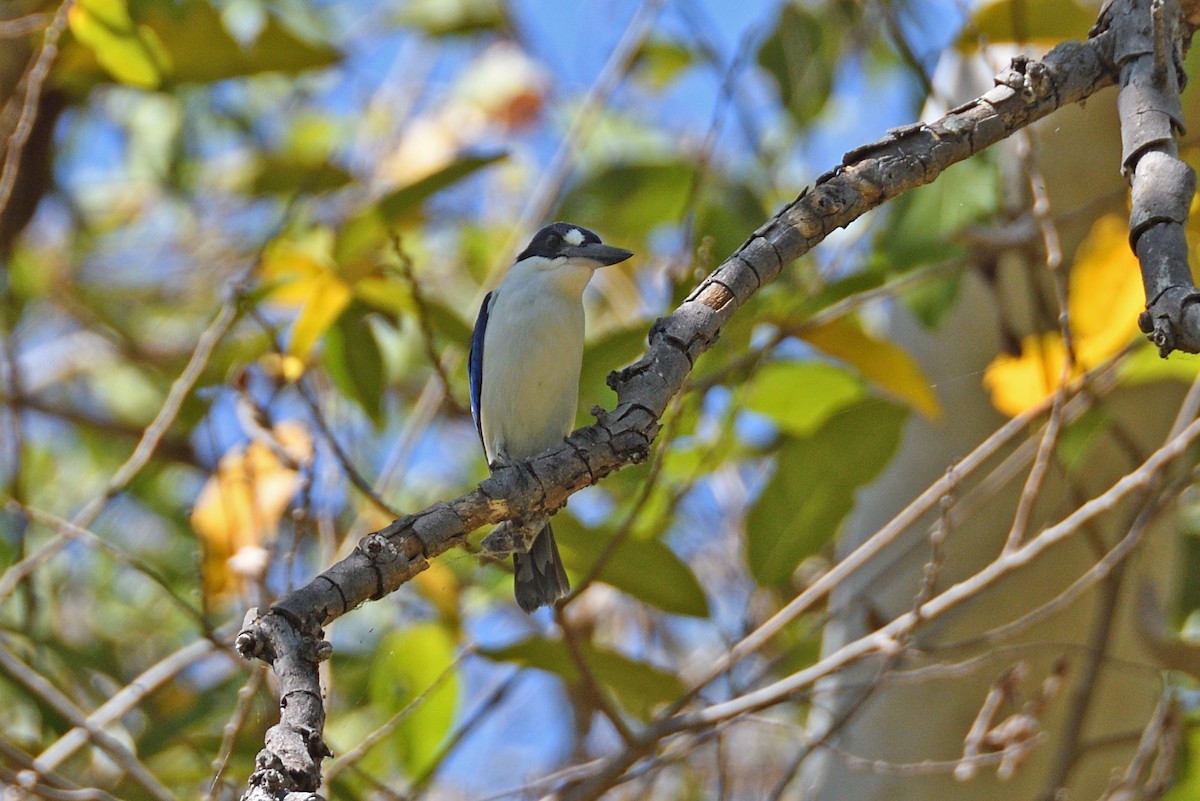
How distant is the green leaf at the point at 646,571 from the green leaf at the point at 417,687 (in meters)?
0.51

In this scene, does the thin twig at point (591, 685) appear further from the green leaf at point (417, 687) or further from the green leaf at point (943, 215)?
the green leaf at point (943, 215)

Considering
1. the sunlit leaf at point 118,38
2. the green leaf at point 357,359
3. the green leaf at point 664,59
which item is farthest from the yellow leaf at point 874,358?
the green leaf at point 664,59

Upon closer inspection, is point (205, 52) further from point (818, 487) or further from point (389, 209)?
point (818, 487)

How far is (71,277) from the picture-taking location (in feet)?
19.1

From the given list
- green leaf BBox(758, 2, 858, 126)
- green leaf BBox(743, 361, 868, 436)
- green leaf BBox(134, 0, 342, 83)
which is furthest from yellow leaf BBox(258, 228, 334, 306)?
green leaf BBox(758, 2, 858, 126)

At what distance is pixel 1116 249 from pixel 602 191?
149cm

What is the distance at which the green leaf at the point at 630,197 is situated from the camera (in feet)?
12.5

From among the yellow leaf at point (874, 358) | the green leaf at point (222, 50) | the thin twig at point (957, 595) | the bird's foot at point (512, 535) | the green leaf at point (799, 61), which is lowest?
the bird's foot at point (512, 535)

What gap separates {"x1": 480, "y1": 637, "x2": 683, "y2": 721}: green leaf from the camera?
2990 mm

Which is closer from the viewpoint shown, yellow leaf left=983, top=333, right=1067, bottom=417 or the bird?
the bird

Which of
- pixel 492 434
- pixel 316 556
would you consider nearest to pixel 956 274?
pixel 492 434

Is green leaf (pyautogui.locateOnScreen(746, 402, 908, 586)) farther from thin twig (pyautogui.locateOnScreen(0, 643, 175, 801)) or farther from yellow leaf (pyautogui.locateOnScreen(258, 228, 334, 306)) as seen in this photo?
thin twig (pyautogui.locateOnScreen(0, 643, 175, 801))

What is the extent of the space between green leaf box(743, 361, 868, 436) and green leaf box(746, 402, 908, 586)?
10.3 inches

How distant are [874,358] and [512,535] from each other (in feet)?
5.32
